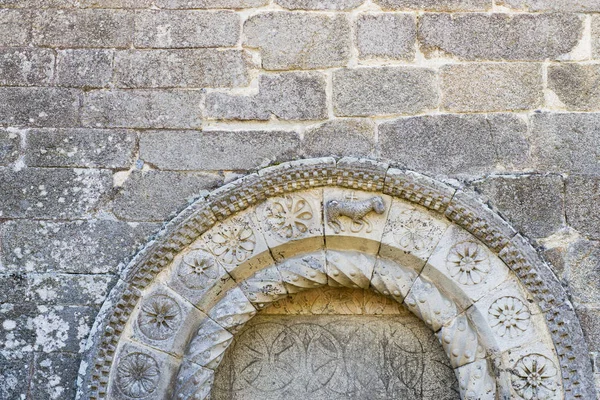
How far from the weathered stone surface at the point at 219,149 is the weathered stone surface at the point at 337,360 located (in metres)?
0.88

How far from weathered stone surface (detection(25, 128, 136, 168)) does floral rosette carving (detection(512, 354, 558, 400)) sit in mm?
2321

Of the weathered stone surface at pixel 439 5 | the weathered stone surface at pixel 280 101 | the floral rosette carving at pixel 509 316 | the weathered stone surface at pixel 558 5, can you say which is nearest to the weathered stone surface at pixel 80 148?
the weathered stone surface at pixel 280 101

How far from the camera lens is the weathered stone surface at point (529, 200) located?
176 inches

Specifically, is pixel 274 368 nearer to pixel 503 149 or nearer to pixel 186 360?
pixel 186 360

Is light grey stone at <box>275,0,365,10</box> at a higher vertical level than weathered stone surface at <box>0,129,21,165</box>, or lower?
higher

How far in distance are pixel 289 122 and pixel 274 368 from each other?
4.45 feet

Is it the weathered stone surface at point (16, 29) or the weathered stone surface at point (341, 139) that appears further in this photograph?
the weathered stone surface at point (16, 29)

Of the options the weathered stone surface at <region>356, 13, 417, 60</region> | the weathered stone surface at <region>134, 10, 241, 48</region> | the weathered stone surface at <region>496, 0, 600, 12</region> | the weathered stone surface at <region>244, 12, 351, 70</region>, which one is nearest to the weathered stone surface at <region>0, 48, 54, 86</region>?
the weathered stone surface at <region>134, 10, 241, 48</region>

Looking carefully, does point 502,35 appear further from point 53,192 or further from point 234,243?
point 53,192

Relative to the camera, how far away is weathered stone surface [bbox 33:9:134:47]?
4820mm

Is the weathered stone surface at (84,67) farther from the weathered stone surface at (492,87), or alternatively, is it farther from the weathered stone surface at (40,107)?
the weathered stone surface at (492,87)

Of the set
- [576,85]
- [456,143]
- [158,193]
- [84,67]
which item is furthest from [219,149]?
[576,85]

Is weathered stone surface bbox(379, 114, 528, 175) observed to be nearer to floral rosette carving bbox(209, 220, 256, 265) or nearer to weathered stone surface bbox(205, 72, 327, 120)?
weathered stone surface bbox(205, 72, 327, 120)

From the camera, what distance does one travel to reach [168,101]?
15.5 ft
